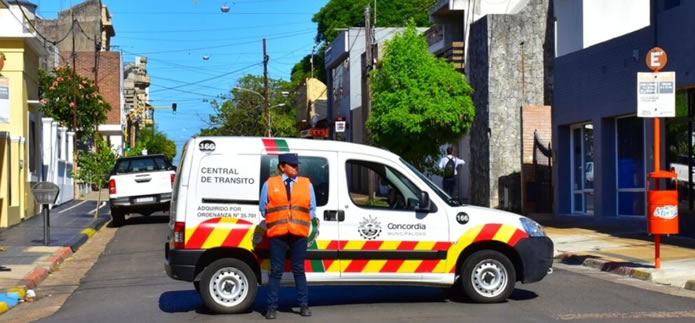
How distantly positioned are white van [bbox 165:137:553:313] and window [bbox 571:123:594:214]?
1456cm

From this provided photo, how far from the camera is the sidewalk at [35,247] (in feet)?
45.5

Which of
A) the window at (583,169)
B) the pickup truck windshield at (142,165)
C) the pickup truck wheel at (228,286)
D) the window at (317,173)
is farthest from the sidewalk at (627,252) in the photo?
the pickup truck windshield at (142,165)

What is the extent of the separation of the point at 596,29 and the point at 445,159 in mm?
5259

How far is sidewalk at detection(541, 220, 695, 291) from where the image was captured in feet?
Answer: 45.3

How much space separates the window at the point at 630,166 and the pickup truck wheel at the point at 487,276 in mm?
12316

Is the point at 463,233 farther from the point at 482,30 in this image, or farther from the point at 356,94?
the point at 356,94

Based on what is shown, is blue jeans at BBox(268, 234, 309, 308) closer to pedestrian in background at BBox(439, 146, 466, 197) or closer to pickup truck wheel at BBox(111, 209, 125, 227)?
pedestrian in background at BBox(439, 146, 466, 197)

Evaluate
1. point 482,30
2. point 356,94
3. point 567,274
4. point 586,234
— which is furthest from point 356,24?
point 567,274

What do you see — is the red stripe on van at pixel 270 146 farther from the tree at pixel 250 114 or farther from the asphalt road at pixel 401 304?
the tree at pixel 250 114

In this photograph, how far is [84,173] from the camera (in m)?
30.5

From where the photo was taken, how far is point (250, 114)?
91000mm

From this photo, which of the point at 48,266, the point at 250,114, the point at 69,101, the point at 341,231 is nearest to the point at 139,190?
the point at 48,266

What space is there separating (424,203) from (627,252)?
24.4ft

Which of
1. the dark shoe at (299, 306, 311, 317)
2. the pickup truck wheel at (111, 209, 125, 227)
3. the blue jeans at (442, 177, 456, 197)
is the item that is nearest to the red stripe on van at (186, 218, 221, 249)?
the dark shoe at (299, 306, 311, 317)
